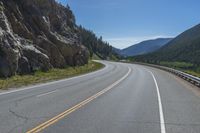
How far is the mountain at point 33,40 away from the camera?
33469mm

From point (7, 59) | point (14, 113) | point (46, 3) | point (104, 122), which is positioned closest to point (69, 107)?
point (14, 113)

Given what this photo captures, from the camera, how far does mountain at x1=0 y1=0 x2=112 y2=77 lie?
110ft

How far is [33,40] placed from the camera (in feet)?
147

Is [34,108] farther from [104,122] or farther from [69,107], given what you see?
[104,122]

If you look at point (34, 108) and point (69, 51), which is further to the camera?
point (69, 51)

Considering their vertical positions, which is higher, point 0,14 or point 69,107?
point 0,14

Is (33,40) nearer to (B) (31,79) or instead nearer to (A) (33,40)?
(A) (33,40)

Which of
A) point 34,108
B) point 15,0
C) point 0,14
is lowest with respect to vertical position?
point 34,108

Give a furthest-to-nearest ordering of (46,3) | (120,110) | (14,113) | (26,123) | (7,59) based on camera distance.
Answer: (46,3), (7,59), (120,110), (14,113), (26,123)

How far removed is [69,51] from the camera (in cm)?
5734

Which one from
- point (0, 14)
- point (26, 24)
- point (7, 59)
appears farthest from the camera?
point (26, 24)

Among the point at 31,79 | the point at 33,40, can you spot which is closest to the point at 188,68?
the point at 33,40

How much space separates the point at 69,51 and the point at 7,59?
82.8 ft

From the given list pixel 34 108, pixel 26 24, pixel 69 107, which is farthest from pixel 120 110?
pixel 26 24
